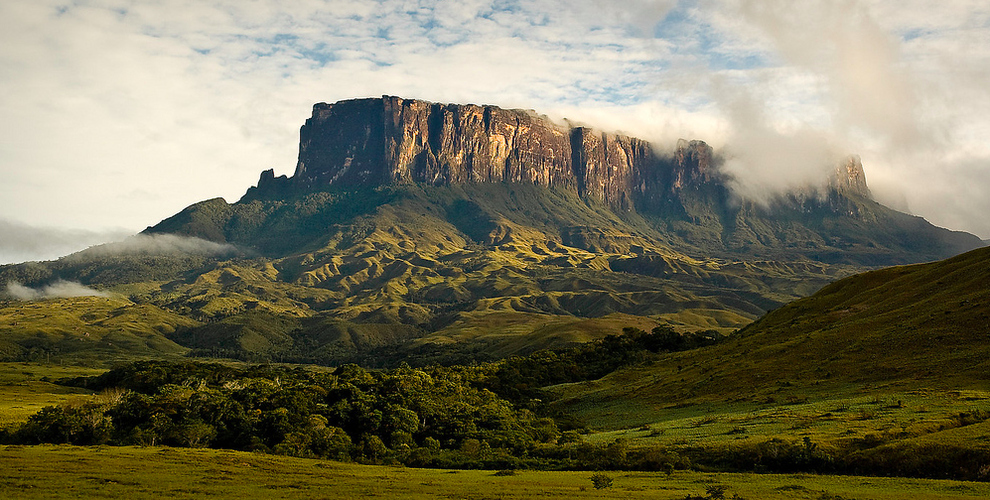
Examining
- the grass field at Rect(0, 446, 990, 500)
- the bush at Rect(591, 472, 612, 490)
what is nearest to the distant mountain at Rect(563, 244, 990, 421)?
the grass field at Rect(0, 446, 990, 500)

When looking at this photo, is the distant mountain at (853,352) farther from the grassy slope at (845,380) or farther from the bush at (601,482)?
the bush at (601,482)

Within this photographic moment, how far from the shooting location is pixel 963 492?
4347 centimetres

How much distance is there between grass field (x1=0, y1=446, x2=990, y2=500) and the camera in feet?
155

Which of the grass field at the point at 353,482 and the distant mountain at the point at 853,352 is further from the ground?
the distant mountain at the point at 853,352

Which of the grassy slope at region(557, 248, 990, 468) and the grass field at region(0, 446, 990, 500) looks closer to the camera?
the grass field at region(0, 446, 990, 500)

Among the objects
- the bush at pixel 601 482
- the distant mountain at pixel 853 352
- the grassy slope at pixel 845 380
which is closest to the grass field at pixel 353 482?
the bush at pixel 601 482

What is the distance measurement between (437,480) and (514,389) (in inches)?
3703

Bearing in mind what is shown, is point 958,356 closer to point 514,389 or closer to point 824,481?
point 824,481

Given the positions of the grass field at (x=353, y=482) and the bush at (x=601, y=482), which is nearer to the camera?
the grass field at (x=353, y=482)

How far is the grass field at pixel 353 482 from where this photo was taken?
47156 mm

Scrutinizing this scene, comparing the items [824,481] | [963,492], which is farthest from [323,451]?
[963,492]

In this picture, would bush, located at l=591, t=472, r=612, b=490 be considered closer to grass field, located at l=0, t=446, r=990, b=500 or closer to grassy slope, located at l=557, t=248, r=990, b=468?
grass field, located at l=0, t=446, r=990, b=500

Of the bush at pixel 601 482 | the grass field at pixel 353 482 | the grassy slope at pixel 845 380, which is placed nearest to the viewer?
the grass field at pixel 353 482

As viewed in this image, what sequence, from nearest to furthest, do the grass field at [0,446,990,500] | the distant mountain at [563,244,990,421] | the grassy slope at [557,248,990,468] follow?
the grass field at [0,446,990,500] < the grassy slope at [557,248,990,468] < the distant mountain at [563,244,990,421]
